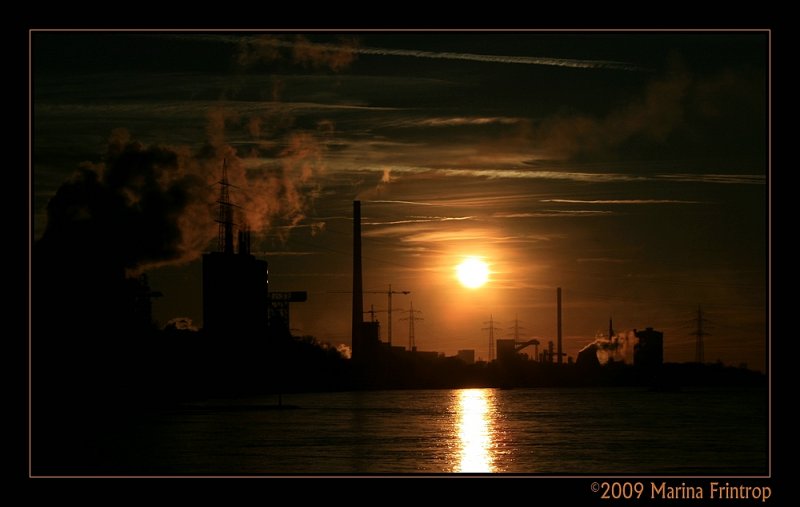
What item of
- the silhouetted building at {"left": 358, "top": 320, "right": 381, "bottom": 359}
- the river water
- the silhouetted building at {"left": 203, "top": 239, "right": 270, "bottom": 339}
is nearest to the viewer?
the river water

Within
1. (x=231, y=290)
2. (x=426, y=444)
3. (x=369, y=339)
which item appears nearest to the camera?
(x=426, y=444)

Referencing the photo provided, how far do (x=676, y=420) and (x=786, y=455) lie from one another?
64.5 m

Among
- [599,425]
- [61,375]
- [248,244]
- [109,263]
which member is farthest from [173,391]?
[599,425]

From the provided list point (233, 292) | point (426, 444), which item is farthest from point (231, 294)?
point (426, 444)

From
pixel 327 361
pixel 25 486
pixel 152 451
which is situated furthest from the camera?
pixel 327 361

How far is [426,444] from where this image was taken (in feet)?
178

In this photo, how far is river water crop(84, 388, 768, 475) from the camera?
42.5 meters

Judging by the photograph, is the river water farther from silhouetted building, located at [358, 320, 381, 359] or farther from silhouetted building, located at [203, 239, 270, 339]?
silhouetted building, located at [358, 320, 381, 359]

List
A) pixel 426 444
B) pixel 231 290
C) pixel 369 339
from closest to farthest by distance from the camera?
pixel 426 444
pixel 231 290
pixel 369 339

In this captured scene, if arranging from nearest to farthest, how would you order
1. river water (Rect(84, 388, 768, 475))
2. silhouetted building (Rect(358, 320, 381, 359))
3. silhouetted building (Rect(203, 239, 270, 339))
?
1. river water (Rect(84, 388, 768, 475))
2. silhouetted building (Rect(203, 239, 270, 339))
3. silhouetted building (Rect(358, 320, 381, 359))

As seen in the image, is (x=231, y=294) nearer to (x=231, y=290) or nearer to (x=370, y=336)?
(x=231, y=290)

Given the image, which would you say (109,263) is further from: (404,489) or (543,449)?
(404,489)

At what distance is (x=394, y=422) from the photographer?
77.9 m

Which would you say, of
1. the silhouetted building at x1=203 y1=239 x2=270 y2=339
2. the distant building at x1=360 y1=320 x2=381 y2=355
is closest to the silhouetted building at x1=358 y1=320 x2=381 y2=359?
the distant building at x1=360 y1=320 x2=381 y2=355
